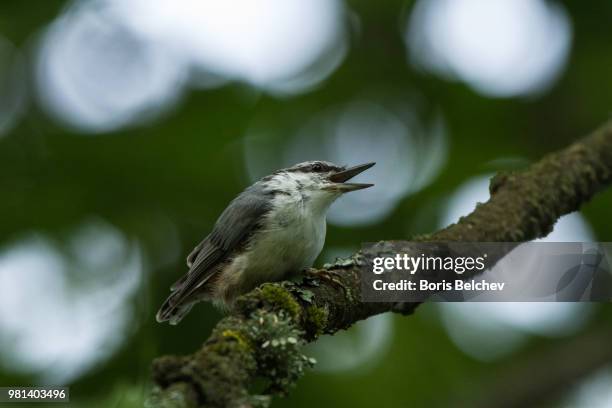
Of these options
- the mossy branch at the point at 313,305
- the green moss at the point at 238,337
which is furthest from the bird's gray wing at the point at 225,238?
the green moss at the point at 238,337

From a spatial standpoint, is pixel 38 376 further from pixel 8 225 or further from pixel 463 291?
pixel 463 291

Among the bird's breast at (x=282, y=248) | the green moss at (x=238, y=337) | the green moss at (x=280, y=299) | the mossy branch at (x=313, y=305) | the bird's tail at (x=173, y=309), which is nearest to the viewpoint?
the mossy branch at (x=313, y=305)

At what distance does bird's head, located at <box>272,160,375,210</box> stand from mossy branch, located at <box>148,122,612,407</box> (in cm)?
80

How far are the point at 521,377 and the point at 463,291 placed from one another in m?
1.72

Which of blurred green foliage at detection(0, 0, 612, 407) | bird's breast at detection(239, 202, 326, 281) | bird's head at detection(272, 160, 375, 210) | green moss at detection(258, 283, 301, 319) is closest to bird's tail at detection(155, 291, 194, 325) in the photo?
blurred green foliage at detection(0, 0, 612, 407)

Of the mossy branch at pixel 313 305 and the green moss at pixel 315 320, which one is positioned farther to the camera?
the green moss at pixel 315 320

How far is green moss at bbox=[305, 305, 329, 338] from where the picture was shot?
2760 mm

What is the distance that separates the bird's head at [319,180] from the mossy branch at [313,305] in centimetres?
80

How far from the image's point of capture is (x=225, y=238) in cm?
404

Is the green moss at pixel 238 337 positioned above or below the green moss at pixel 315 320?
above

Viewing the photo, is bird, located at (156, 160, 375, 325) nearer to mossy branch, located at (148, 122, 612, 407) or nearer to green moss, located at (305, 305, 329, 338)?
mossy branch, located at (148, 122, 612, 407)

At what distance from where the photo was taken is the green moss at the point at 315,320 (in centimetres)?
276

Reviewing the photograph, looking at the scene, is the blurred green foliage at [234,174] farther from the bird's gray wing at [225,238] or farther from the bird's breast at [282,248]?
the bird's breast at [282,248]

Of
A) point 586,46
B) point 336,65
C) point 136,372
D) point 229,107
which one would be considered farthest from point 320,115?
Answer: point 136,372
